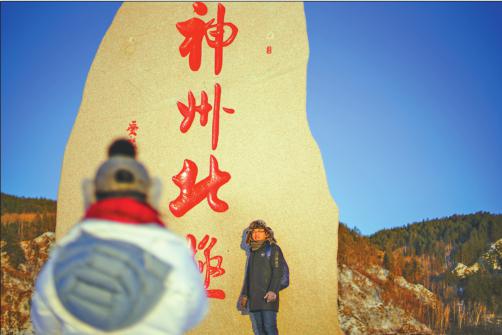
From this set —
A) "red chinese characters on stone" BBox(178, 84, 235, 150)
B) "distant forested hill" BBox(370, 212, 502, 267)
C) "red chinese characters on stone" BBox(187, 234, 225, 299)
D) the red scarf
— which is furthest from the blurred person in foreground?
"distant forested hill" BBox(370, 212, 502, 267)

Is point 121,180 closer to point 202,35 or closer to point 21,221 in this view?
point 202,35

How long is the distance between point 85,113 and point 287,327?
2.68 meters

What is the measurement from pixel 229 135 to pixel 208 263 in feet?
3.68

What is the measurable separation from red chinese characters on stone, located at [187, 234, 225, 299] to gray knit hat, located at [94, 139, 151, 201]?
2792mm

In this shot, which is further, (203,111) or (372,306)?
(372,306)

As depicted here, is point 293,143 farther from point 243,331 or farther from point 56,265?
point 56,265

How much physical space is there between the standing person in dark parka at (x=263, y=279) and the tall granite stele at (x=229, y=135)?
52cm

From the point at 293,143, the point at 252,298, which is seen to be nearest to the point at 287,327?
the point at 252,298

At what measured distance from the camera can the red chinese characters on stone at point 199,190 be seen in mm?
4285

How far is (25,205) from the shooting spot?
8.47 meters

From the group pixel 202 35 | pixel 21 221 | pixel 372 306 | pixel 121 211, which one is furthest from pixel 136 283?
pixel 21 221

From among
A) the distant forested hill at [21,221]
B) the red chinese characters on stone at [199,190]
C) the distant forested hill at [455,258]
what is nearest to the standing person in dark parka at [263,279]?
the red chinese characters on stone at [199,190]

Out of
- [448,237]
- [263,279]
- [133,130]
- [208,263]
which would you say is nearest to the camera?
[263,279]

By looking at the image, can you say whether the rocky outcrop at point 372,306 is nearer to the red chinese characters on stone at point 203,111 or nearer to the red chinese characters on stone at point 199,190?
the red chinese characters on stone at point 199,190
